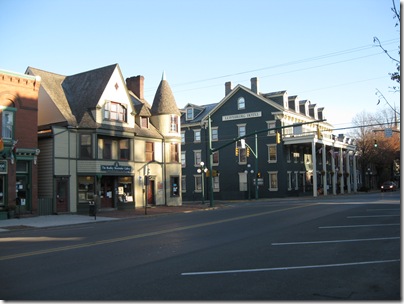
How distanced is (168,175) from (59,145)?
11536mm

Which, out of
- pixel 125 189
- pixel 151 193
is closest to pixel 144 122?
pixel 151 193

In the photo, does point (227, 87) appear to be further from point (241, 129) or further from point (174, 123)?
point (174, 123)

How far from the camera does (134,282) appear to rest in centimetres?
793

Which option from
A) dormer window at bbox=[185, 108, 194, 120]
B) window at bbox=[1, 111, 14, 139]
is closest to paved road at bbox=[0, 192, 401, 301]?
window at bbox=[1, 111, 14, 139]

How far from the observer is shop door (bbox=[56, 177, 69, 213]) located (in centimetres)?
2865

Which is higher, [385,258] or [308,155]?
[308,155]

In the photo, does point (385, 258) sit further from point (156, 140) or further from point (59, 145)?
point (156, 140)

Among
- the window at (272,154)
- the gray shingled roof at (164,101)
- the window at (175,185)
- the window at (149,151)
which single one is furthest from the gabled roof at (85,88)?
the window at (272,154)

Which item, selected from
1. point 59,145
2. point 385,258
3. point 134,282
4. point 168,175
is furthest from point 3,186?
point 385,258

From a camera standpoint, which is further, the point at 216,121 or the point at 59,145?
the point at 216,121

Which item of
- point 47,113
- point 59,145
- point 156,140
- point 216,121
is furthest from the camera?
point 216,121

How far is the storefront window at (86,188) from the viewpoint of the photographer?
3020 cm

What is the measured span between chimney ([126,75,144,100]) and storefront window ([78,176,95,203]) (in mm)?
12493

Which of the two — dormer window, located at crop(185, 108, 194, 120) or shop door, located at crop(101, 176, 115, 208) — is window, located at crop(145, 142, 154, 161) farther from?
dormer window, located at crop(185, 108, 194, 120)
